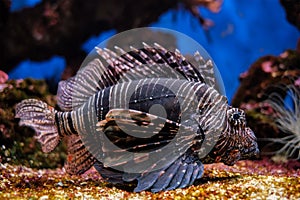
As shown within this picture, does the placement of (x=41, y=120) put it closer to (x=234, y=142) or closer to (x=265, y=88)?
(x=234, y=142)

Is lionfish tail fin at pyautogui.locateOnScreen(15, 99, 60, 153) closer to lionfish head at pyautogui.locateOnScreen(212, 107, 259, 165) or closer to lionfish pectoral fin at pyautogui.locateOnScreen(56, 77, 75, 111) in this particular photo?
lionfish pectoral fin at pyautogui.locateOnScreen(56, 77, 75, 111)

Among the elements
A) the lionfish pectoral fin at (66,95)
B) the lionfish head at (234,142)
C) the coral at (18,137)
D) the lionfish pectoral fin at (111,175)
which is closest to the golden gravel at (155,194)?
the lionfish pectoral fin at (111,175)

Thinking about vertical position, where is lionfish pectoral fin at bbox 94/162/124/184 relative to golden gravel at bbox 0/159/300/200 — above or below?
above

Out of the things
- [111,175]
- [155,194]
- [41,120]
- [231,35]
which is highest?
[231,35]

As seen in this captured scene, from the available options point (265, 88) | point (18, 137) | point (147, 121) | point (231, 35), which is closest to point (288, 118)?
point (265, 88)

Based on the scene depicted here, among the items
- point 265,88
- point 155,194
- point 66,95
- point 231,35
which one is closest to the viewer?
point 155,194

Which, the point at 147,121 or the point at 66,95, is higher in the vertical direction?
the point at 66,95

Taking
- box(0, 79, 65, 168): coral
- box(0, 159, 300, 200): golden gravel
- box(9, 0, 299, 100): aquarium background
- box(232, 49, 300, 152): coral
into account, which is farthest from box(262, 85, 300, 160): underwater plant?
box(0, 79, 65, 168): coral
